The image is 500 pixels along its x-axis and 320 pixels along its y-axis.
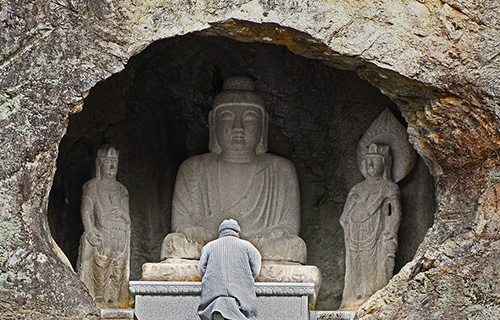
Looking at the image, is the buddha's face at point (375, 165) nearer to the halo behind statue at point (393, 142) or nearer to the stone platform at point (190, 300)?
the halo behind statue at point (393, 142)

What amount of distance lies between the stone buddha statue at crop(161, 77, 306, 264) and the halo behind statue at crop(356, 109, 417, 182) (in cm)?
68

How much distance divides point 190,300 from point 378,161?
2.16 m

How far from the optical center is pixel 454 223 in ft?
30.1

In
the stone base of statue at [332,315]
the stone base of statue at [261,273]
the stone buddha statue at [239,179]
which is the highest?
the stone buddha statue at [239,179]

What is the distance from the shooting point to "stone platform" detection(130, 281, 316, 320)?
356 inches

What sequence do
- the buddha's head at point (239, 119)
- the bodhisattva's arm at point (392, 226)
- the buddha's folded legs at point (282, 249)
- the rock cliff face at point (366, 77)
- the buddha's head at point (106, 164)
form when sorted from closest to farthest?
the rock cliff face at point (366, 77) → the buddha's folded legs at point (282, 249) → the bodhisattva's arm at point (392, 226) → the buddha's head at point (106, 164) → the buddha's head at point (239, 119)

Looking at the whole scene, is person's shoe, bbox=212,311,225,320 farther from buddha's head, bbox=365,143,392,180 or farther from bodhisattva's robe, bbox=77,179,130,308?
buddha's head, bbox=365,143,392,180

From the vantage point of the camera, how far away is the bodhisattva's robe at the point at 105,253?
1020 cm

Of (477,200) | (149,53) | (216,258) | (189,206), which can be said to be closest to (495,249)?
(477,200)

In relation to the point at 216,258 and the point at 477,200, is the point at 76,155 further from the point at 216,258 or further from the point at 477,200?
the point at 477,200

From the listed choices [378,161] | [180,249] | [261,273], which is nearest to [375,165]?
[378,161]

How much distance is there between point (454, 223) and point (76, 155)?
3308mm

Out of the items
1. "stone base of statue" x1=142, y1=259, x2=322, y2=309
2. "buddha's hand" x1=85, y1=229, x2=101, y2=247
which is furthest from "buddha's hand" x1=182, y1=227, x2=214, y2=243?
"buddha's hand" x1=85, y1=229, x2=101, y2=247

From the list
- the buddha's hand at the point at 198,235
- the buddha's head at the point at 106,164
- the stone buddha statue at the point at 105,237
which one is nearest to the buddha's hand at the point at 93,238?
the stone buddha statue at the point at 105,237
